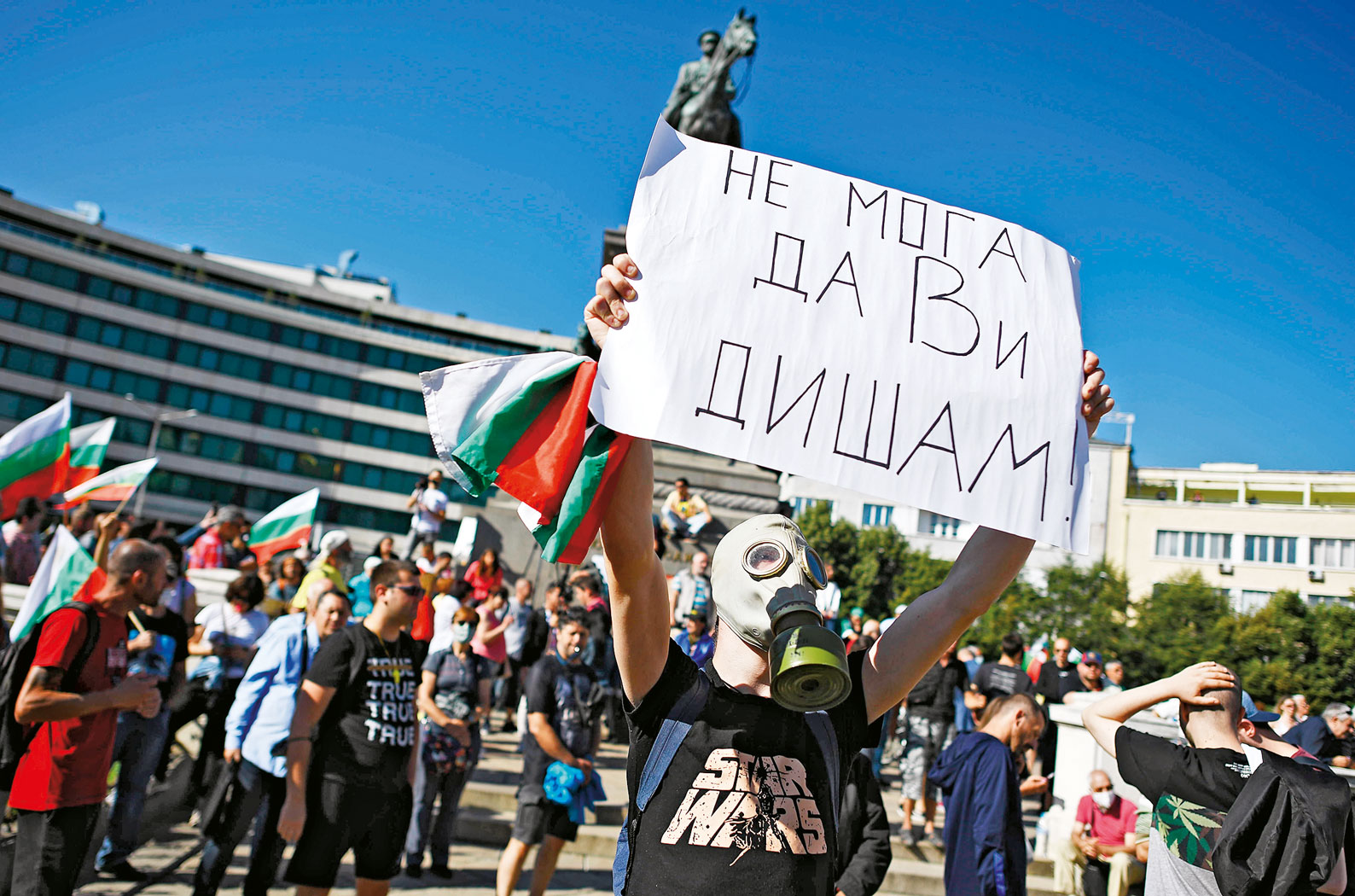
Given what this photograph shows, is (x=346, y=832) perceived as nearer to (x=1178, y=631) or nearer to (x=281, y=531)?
(x=281, y=531)

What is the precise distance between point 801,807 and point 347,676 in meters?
3.22

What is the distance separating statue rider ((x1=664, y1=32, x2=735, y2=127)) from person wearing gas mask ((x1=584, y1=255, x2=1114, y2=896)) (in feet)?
65.4

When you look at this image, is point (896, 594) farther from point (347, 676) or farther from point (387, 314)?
point (347, 676)

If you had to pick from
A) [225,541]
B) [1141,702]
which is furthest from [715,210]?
[225,541]

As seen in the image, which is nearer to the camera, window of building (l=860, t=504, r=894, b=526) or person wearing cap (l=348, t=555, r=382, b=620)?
person wearing cap (l=348, t=555, r=382, b=620)

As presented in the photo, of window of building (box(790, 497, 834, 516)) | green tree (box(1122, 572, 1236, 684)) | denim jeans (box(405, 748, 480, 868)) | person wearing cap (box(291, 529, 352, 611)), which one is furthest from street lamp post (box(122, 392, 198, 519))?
green tree (box(1122, 572, 1236, 684))

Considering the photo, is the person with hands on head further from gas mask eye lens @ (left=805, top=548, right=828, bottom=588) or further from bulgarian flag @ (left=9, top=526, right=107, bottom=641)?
bulgarian flag @ (left=9, top=526, right=107, bottom=641)

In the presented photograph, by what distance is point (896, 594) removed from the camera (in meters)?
63.5

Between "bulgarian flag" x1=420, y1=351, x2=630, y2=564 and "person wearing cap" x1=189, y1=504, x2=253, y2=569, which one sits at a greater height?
"bulgarian flag" x1=420, y1=351, x2=630, y2=564

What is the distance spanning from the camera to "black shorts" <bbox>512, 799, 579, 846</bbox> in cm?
600

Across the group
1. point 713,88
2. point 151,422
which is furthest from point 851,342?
point 151,422

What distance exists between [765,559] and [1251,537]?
74952mm

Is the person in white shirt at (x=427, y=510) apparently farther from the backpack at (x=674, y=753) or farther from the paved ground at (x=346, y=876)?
the backpack at (x=674, y=753)

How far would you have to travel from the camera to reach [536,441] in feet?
7.29
